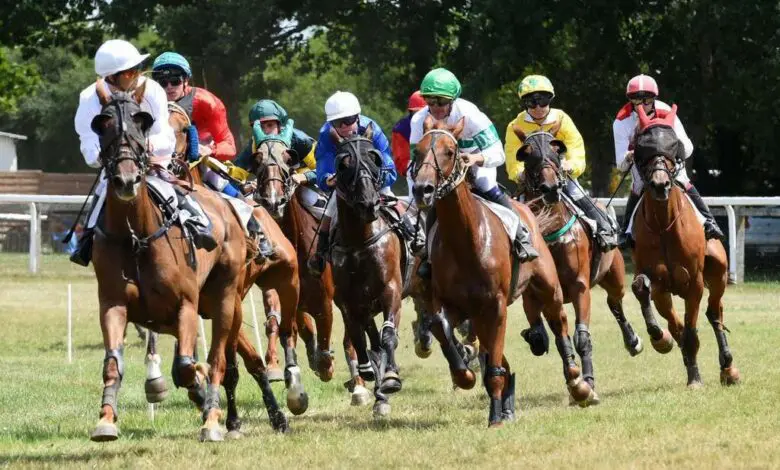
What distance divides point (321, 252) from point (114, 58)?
145 inches

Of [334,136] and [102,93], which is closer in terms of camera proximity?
[102,93]

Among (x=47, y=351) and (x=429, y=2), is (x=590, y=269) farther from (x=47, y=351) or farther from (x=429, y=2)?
(x=429, y=2)

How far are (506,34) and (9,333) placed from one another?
16761mm

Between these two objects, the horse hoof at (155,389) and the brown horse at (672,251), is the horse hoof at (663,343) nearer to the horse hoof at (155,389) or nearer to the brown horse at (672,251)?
the brown horse at (672,251)

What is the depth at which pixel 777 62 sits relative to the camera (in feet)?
110

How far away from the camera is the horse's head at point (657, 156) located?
13758 millimetres

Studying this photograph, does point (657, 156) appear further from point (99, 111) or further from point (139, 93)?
point (99, 111)

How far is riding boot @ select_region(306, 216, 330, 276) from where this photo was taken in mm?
13664

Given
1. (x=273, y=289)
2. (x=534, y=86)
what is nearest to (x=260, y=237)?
(x=273, y=289)

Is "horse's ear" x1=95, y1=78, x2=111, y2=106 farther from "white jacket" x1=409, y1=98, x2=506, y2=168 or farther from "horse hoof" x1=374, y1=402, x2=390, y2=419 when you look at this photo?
"horse hoof" x1=374, y1=402, x2=390, y2=419

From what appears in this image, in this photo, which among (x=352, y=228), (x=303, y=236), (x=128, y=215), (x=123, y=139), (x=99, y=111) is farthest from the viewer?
(x=303, y=236)

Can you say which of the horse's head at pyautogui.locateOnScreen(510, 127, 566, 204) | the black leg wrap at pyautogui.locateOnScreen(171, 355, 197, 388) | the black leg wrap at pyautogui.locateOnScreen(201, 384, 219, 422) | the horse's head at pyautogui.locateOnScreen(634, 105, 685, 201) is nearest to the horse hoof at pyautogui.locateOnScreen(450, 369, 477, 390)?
the black leg wrap at pyautogui.locateOnScreen(201, 384, 219, 422)

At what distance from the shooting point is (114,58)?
10.5 m

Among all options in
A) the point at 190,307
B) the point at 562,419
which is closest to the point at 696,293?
the point at 562,419
